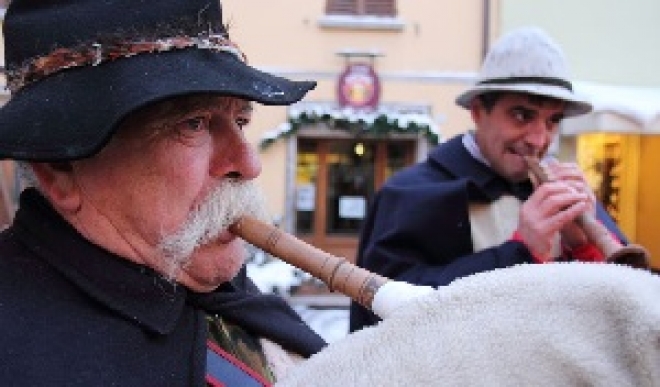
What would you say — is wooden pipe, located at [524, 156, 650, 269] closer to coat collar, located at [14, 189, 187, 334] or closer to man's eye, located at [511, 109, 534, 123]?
man's eye, located at [511, 109, 534, 123]

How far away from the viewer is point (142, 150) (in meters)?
1.21

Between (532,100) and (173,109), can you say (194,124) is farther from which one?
(532,100)

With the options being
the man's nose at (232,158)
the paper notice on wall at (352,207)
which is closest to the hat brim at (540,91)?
the man's nose at (232,158)

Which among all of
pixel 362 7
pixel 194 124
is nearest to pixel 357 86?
pixel 362 7

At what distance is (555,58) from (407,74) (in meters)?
7.12

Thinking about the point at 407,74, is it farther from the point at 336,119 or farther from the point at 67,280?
the point at 67,280

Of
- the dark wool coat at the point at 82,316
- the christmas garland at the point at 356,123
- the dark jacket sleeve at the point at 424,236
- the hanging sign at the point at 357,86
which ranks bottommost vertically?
the christmas garland at the point at 356,123

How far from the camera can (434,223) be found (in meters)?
2.39

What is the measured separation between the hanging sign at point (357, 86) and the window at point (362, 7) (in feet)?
2.16

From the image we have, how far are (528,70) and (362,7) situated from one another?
24.1 ft

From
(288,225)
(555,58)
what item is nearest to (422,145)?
(288,225)

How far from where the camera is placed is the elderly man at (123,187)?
109 cm

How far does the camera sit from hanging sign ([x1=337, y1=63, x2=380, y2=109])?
30.9ft

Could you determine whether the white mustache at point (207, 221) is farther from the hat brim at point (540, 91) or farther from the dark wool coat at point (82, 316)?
the hat brim at point (540, 91)
